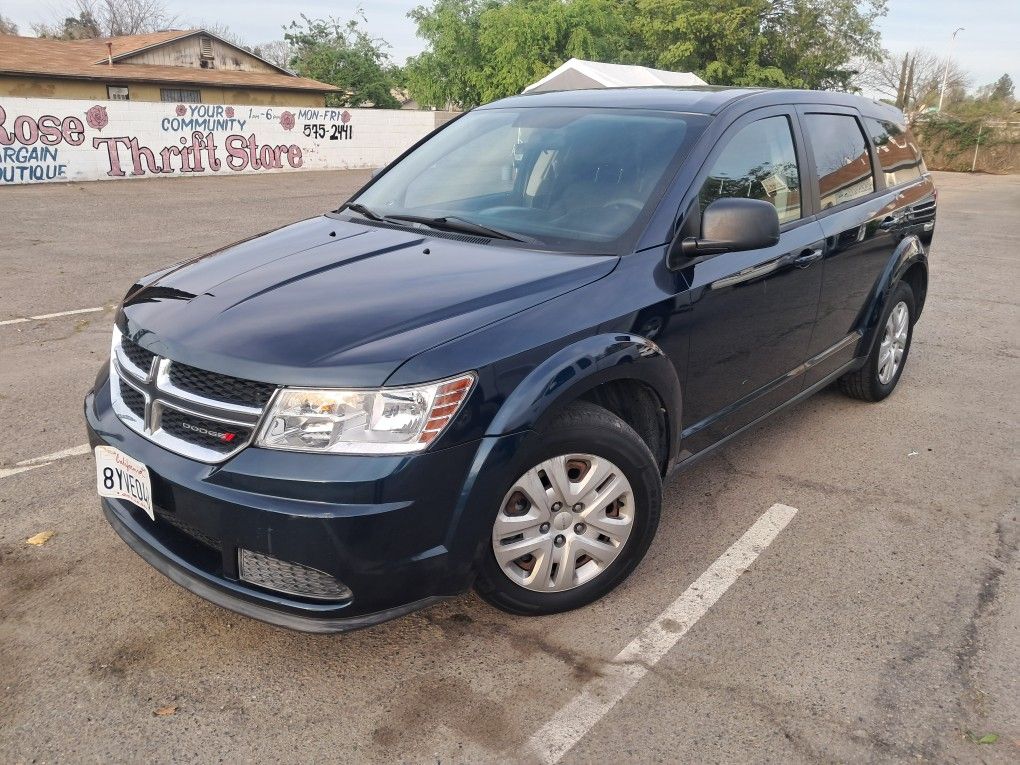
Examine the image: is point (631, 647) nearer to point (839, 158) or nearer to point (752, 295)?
point (752, 295)

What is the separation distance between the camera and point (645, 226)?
3062mm

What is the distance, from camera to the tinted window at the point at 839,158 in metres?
4.11

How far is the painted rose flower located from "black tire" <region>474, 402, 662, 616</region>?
20.1 metres

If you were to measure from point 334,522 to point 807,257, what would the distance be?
260cm

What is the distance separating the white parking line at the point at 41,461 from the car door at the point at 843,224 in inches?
142

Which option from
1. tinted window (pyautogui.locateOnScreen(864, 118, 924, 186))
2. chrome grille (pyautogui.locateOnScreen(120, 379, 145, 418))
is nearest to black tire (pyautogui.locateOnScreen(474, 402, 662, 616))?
chrome grille (pyautogui.locateOnScreen(120, 379, 145, 418))

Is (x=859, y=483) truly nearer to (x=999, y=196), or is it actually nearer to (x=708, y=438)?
(x=708, y=438)

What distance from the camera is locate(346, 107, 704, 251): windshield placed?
321cm

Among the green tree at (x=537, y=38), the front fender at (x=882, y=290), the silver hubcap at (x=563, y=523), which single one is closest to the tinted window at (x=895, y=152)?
the front fender at (x=882, y=290)

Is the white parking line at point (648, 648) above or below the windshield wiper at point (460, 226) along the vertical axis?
below

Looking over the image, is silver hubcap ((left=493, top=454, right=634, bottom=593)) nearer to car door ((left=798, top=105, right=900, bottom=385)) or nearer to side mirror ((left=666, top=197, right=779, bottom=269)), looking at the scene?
side mirror ((left=666, top=197, right=779, bottom=269))

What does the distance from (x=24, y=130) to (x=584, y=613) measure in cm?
1951

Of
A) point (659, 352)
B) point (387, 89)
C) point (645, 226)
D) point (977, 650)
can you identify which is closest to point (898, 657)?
point (977, 650)

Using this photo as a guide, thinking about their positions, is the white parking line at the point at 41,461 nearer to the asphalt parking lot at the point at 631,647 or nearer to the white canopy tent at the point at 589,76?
the asphalt parking lot at the point at 631,647
